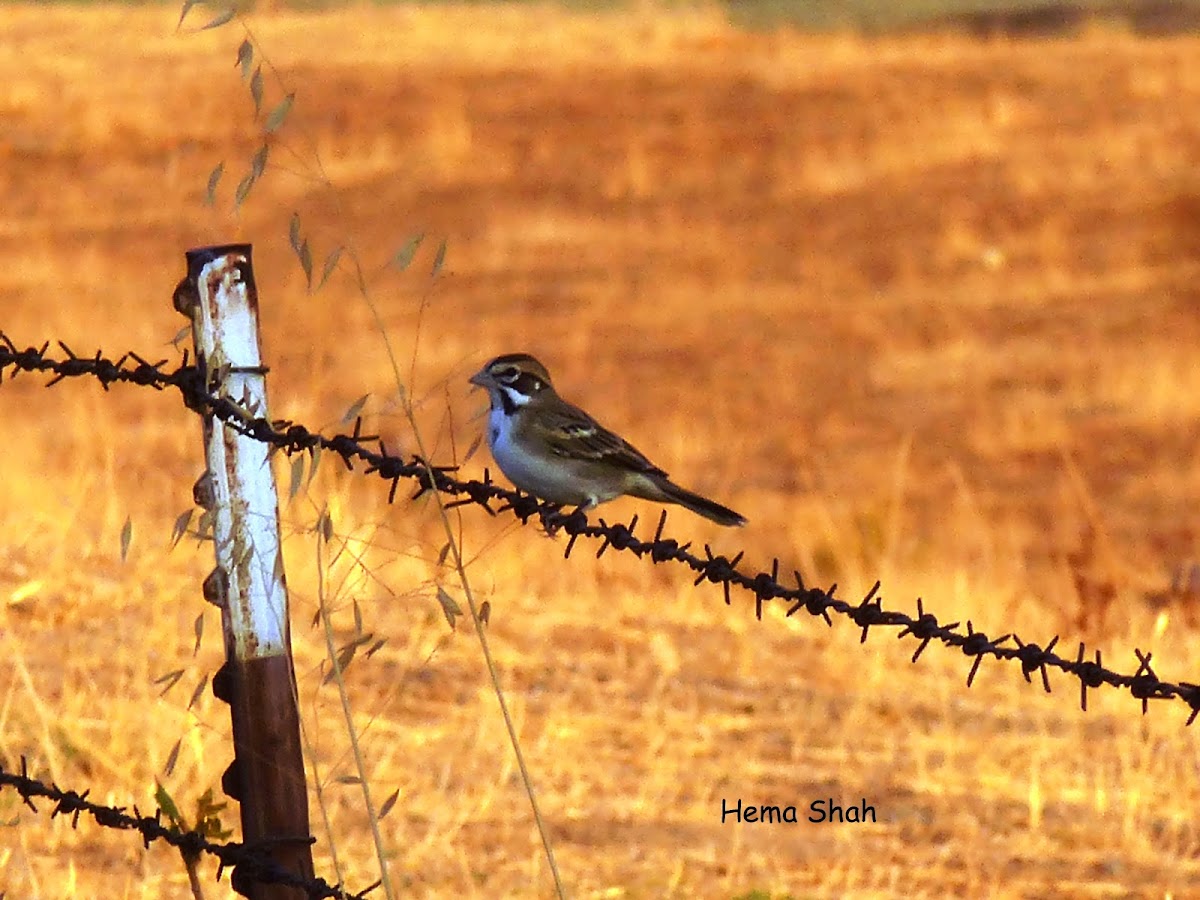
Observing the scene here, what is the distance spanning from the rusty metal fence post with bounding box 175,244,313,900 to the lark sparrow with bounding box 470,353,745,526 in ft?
6.66

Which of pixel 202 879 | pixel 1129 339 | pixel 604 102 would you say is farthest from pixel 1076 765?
pixel 604 102

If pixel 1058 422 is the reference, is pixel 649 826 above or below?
below

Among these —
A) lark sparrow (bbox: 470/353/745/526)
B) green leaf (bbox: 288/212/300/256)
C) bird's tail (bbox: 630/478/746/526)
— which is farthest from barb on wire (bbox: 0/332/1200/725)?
lark sparrow (bbox: 470/353/745/526)

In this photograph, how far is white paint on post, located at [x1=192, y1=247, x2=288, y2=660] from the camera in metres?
3.62

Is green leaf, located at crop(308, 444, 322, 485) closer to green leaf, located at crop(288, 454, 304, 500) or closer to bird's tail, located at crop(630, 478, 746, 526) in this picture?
green leaf, located at crop(288, 454, 304, 500)

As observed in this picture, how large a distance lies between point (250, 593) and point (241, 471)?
0.21 m

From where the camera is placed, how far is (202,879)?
19.5ft

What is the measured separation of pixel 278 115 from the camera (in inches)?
142

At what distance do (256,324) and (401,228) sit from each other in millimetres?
26409

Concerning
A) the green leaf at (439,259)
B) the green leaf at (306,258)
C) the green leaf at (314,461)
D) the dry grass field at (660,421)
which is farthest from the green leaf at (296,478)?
the green leaf at (439,259)

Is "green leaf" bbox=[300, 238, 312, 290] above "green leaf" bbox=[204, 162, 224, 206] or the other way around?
the other way around

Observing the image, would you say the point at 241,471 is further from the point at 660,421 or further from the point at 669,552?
the point at 660,421

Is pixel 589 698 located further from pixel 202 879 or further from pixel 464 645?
pixel 202 879

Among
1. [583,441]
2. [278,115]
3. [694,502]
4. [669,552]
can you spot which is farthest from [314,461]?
[583,441]
